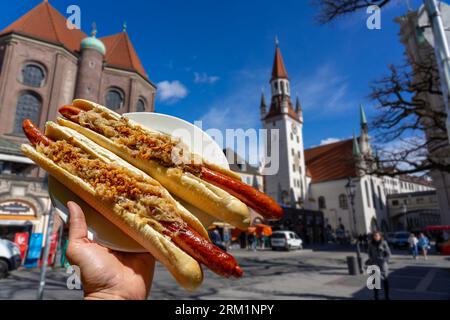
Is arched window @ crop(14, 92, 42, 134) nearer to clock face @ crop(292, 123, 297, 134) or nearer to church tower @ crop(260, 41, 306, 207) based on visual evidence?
church tower @ crop(260, 41, 306, 207)

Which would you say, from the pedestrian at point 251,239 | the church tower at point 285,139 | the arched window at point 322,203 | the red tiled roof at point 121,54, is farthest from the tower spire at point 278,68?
the pedestrian at point 251,239

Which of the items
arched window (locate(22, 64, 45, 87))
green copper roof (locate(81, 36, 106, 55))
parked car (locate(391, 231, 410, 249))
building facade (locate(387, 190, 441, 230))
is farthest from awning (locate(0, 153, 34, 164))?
building facade (locate(387, 190, 441, 230))

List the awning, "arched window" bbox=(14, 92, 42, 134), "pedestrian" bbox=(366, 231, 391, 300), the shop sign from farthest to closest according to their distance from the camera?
"arched window" bbox=(14, 92, 42, 134) < the awning < the shop sign < "pedestrian" bbox=(366, 231, 391, 300)

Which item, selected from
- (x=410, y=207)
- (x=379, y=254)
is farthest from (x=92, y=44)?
(x=410, y=207)

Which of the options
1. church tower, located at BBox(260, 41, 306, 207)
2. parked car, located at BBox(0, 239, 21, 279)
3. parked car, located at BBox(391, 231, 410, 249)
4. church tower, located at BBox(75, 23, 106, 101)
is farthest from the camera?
church tower, located at BBox(260, 41, 306, 207)

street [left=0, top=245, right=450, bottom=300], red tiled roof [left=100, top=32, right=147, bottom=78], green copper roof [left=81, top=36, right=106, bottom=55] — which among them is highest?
red tiled roof [left=100, top=32, right=147, bottom=78]

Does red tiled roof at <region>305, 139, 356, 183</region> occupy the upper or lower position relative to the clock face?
lower

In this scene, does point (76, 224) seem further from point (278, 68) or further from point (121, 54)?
point (278, 68)
